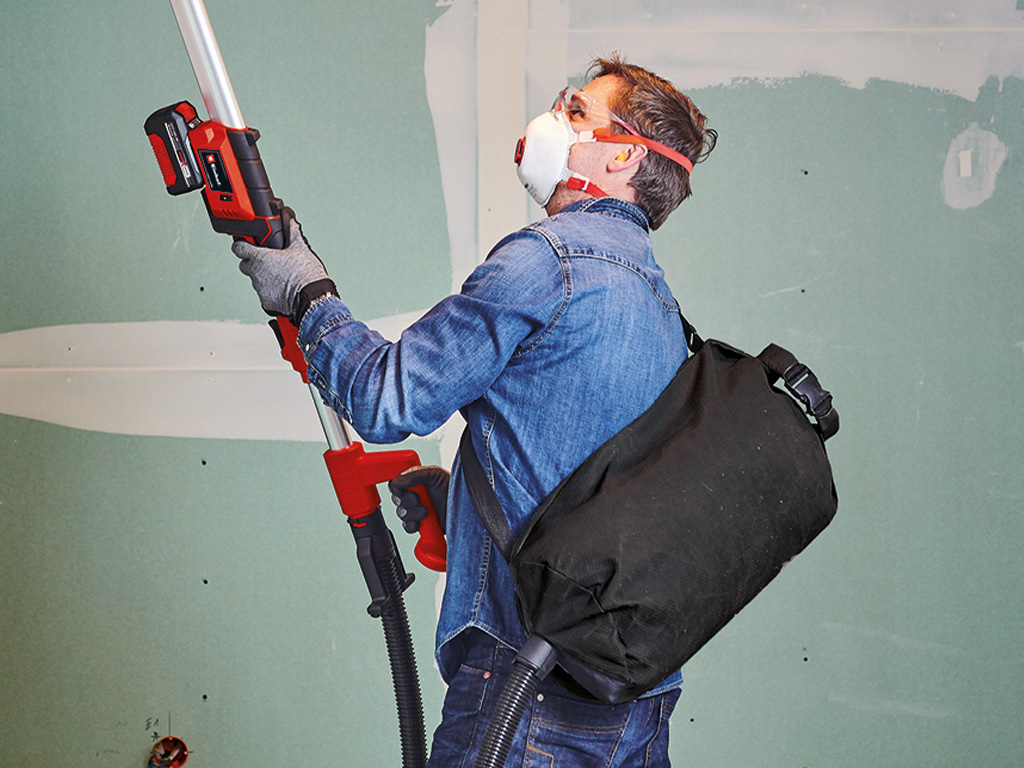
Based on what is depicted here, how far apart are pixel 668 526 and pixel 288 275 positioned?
1.87 ft

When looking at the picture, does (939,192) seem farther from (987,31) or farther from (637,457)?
(637,457)

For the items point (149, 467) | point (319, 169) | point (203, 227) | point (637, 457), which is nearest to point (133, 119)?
point (203, 227)

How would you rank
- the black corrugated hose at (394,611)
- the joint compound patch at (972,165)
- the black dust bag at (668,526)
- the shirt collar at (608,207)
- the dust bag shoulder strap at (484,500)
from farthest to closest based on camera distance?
the joint compound patch at (972,165), the black corrugated hose at (394,611), the shirt collar at (608,207), the dust bag shoulder strap at (484,500), the black dust bag at (668,526)

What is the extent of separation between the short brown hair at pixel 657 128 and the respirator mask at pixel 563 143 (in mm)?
12

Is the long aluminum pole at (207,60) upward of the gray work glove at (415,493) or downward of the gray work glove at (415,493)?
upward

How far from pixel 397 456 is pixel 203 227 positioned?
A: 102 centimetres

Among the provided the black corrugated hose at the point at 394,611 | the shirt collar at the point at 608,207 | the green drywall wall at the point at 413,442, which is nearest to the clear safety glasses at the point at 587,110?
the shirt collar at the point at 608,207

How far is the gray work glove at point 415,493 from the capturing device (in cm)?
123

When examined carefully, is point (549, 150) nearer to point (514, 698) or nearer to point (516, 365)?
point (516, 365)

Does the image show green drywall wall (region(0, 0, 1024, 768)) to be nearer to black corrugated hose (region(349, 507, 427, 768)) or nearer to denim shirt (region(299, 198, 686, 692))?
black corrugated hose (region(349, 507, 427, 768))

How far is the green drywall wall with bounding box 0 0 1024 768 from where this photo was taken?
1.97 meters

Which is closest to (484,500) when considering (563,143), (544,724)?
(544,724)

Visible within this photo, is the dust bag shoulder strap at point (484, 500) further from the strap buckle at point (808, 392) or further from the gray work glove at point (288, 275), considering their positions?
the strap buckle at point (808, 392)

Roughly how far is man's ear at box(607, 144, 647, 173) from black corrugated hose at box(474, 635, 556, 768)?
652mm
